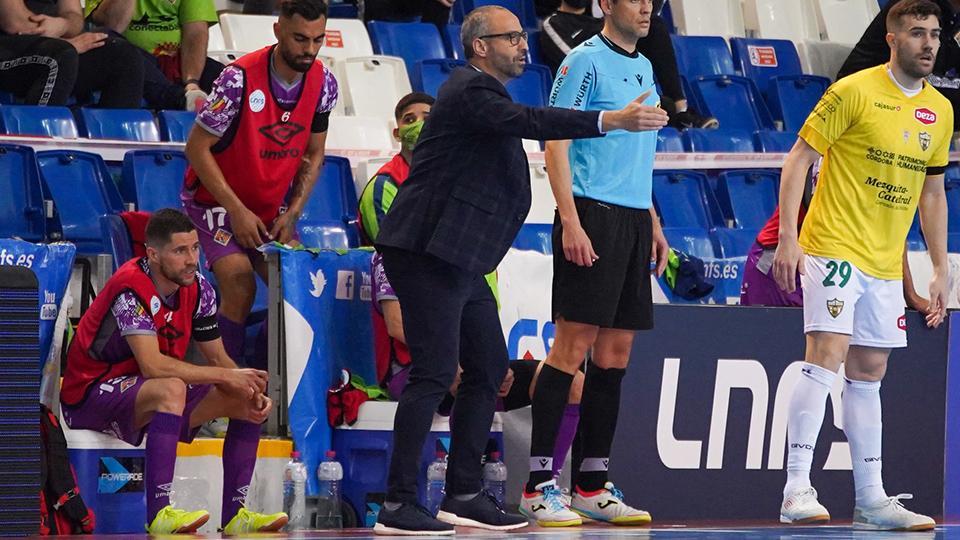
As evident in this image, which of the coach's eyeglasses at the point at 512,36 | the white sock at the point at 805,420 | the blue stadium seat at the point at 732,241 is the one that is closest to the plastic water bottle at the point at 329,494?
the white sock at the point at 805,420

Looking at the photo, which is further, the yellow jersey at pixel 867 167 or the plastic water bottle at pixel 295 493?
the plastic water bottle at pixel 295 493

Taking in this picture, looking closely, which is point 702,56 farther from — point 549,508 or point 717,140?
point 549,508

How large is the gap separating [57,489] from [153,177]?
263cm

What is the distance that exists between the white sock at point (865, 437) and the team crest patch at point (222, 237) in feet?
8.73

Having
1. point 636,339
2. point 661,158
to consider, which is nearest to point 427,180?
point 636,339

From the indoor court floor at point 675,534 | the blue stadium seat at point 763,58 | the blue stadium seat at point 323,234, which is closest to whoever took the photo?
the indoor court floor at point 675,534

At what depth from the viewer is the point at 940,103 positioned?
618 centimetres

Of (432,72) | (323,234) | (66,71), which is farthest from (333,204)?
(432,72)

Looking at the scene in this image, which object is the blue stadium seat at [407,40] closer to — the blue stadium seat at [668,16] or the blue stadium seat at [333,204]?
the blue stadium seat at [333,204]

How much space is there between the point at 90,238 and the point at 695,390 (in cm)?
310

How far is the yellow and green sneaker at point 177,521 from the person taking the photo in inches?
215

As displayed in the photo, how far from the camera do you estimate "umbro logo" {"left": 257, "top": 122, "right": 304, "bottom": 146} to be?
6637 millimetres

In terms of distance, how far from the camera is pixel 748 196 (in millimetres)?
10320

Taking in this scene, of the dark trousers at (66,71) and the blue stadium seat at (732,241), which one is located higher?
the dark trousers at (66,71)
